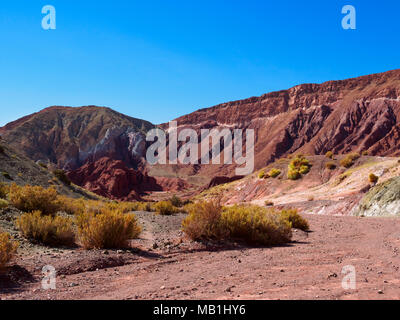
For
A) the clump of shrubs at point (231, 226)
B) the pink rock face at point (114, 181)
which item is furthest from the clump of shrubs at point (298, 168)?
the clump of shrubs at point (231, 226)

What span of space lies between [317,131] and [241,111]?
3577cm

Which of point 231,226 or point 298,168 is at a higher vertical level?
point 298,168

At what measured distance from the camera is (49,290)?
4559mm

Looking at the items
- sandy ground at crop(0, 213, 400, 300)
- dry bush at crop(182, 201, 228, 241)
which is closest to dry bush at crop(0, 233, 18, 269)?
sandy ground at crop(0, 213, 400, 300)

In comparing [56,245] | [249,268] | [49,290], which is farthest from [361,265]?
[56,245]

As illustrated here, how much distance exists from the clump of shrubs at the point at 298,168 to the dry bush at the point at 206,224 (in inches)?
1398

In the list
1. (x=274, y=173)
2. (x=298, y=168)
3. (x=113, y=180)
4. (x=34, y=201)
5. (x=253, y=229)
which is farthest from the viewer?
(x=113, y=180)

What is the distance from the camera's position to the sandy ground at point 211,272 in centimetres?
414

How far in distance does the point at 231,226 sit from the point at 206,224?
2.74 ft

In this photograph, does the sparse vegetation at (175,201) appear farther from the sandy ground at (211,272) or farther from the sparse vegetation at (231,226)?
the sandy ground at (211,272)

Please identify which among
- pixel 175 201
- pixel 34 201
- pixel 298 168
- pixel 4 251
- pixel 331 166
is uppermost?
pixel 331 166

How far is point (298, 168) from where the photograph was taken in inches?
1706

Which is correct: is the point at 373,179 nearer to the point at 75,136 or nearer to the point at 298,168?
the point at 298,168

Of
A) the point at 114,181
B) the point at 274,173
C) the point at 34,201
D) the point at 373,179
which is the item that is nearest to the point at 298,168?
the point at 274,173
